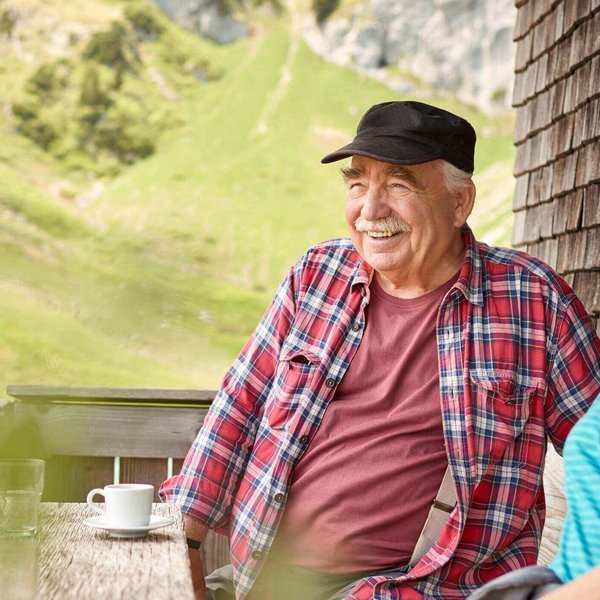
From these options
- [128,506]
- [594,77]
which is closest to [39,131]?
[594,77]

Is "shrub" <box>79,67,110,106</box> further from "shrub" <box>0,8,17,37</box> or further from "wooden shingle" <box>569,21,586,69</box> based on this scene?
"wooden shingle" <box>569,21,586,69</box>

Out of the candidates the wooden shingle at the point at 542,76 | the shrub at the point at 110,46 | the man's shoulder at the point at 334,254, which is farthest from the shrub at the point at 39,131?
the man's shoulder at the point at 334,254

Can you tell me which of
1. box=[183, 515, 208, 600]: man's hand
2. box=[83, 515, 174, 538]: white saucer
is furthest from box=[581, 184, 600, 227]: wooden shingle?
box=[83, 515, 174, 538]: white saucer

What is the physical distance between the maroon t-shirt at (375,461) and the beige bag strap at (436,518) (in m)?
0.03

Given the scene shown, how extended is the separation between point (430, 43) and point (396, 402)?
29.0 metres

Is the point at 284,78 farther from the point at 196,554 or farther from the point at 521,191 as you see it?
the point at 196,554

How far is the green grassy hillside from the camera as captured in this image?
23.0 meters

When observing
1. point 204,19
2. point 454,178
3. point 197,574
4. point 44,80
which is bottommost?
point 197,574

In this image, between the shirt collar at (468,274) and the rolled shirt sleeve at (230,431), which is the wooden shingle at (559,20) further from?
the rolled shirt sleeve at (230,431)

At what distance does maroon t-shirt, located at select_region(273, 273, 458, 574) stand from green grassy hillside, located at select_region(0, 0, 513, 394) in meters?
20.1

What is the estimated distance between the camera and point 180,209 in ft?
84.1

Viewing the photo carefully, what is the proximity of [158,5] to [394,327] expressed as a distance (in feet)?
101

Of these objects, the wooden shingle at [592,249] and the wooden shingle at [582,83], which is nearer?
the wooden shingle at [592,249]

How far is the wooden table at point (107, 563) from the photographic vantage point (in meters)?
1.22
